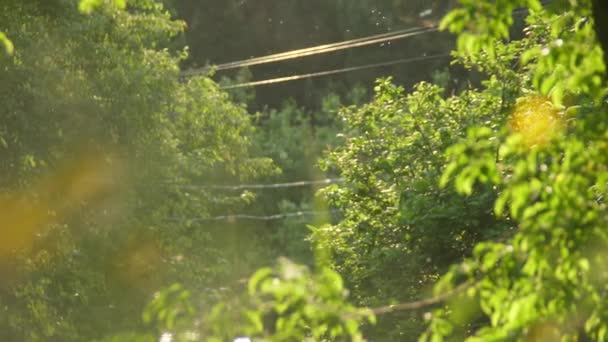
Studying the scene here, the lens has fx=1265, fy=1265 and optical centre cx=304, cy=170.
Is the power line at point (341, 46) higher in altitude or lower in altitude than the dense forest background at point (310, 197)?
higher

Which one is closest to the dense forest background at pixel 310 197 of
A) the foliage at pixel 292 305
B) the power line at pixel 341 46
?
the foliage at pixel 292 305

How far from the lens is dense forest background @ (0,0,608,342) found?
17.0 feet

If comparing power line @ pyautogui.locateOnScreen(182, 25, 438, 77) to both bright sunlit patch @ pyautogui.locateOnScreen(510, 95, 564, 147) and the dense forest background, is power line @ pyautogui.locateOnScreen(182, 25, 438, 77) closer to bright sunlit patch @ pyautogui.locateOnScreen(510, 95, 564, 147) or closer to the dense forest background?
the dense forest background

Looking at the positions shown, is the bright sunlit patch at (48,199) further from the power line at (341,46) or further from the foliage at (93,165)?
the power line at (341,46)

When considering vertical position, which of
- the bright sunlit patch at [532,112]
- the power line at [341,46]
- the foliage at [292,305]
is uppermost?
the power line at [341,46]

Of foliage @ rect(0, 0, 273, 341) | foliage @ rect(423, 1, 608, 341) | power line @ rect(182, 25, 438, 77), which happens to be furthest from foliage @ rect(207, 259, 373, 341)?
power line @ rect(182, 25, 438, 77)

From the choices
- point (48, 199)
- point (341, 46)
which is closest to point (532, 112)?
point (48, 199)

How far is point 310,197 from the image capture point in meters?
43.6

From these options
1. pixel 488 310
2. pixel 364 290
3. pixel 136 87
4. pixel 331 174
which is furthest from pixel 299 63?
pixel 488 310

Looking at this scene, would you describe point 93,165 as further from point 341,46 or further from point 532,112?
point 341,46

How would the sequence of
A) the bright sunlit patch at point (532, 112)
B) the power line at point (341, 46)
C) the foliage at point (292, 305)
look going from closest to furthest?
the foliage at point (292, 305) → the bright sunlit patch at point (532, 112) → the power line at point (341, 46)

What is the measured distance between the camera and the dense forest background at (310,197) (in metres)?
5.17

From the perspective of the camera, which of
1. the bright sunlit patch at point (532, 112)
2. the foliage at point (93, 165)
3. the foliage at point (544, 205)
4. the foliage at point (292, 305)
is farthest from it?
the foliage at point (93, 165)

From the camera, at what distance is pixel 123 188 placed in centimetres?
2458
